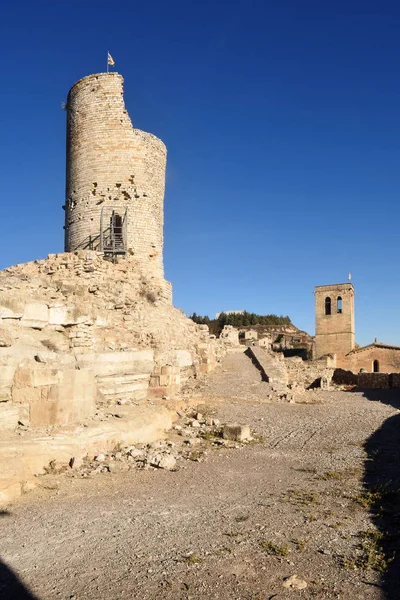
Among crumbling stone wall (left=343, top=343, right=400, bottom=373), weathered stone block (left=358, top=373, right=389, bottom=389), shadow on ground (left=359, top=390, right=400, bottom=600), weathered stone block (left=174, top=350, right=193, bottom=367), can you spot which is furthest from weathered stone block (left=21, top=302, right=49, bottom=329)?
crumbling stone wall (left=343, top=343, right=400, bottom=373)

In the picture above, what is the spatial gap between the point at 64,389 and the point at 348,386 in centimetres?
2023

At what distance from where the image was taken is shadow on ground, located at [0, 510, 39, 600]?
374 centimetres

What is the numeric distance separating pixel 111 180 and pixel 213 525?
16.1 metres

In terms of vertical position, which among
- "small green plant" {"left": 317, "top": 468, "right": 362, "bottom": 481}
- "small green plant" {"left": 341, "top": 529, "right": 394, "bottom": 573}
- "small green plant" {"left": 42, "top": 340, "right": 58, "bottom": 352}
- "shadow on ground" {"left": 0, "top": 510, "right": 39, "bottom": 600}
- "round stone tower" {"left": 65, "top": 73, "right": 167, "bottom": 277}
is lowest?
"shadow on ground" {"left": 0, "top": 510, "right": 39, "bottom": 600}

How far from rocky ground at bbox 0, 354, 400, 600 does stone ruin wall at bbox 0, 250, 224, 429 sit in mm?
1419

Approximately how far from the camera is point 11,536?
16.0 ft

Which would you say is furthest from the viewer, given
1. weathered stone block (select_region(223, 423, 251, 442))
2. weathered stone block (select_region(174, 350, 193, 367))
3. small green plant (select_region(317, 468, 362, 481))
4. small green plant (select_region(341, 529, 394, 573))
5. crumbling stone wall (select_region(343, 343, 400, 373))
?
crumbling stone wall (select_region(343, 343, 400, 373))

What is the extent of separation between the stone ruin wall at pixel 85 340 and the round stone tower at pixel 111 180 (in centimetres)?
188

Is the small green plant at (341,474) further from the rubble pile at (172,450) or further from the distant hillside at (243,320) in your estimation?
Answer: the distant hillside at (243,320)

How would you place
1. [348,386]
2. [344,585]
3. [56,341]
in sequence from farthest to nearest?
[348,386]
[56,341]
[344,585]

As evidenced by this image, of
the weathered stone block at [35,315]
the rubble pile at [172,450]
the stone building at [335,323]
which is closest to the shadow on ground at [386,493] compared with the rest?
the rubble pile at [172,450]

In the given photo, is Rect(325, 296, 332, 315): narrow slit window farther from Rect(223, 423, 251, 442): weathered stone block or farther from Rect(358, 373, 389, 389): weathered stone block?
Rect(223, 423, 251, 442): weathered stone block

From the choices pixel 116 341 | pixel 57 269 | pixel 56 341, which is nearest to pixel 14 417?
pixel 56 341

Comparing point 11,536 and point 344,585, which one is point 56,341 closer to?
point 11,536
